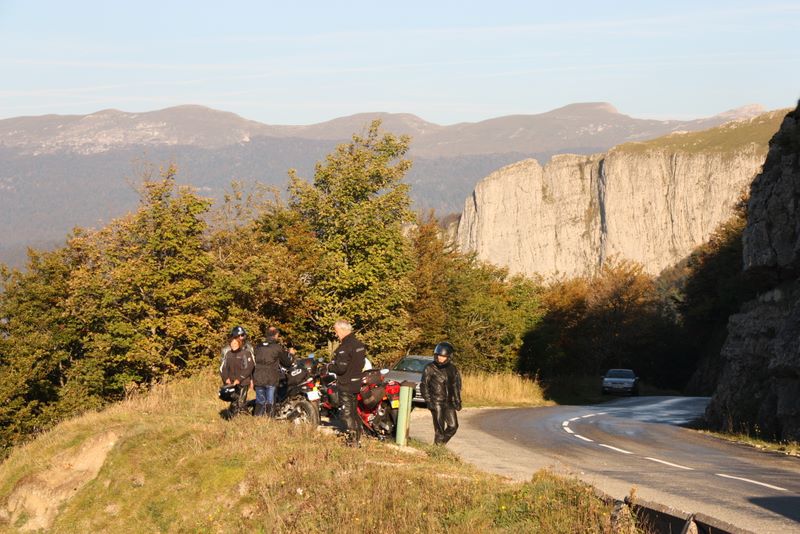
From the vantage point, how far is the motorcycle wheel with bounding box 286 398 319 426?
1647cm

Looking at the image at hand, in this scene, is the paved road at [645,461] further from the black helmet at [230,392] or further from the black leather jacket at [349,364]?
the black helmet at [230,392]

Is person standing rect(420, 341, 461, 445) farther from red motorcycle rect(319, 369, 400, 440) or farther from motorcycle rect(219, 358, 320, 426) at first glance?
motorcycle rect(219, 358, 320, 426)

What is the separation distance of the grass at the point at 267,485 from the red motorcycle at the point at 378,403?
96 cm

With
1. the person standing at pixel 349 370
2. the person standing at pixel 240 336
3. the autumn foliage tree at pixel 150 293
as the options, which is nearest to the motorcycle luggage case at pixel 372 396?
the person standing at pixel 349 370

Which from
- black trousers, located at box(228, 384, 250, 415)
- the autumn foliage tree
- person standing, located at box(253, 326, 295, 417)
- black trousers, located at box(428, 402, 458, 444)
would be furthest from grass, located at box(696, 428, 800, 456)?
the autumn foliage tree

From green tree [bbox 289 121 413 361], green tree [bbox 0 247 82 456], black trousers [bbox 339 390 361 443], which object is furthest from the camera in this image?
green tree [bbox 0 247 82 456]

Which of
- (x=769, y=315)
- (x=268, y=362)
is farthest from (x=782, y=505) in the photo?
(x=769, y=315)

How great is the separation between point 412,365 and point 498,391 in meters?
11.2

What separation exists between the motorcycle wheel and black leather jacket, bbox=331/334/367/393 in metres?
2.34

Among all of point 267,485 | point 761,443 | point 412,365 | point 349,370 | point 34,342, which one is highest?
point 349,370

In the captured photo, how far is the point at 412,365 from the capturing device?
2830 centimetres

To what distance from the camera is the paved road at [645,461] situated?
37.5ft

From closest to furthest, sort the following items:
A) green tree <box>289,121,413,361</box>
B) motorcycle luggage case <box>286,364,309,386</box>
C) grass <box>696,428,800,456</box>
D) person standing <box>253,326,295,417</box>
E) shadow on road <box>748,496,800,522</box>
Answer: shadow on road <box>748,496,800,522</box>, person standing <box>253,326,295,417</box>, motorcycle luggage case <box>286,364,309,386</box>, grass <box>696,428,800,456</box>, green tree <box>289,121,413,361</box>

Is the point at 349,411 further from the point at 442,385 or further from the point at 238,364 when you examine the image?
the point at 238,364
